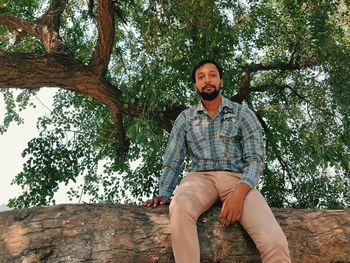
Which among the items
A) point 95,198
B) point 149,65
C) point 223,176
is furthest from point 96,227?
point 95,198

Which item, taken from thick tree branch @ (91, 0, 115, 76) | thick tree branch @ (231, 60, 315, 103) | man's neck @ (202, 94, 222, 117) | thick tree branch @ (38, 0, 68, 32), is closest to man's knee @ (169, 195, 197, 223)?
man's neck @ (202, 94, 222, 117)

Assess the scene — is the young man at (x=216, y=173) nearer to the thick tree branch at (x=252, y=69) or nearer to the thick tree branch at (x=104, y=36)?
the thick tree branch at (x=104, y=36)

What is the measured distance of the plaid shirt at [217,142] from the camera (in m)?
3.55

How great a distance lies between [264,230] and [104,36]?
15.8 feet

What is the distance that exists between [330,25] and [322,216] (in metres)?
5.69

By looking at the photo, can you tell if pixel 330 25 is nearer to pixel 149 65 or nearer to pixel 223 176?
pixel 149 65

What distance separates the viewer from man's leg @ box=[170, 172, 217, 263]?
9.68 feet

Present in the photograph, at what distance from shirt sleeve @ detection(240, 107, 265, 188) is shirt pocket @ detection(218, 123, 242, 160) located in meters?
0.06

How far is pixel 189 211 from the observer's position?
10.2 ft

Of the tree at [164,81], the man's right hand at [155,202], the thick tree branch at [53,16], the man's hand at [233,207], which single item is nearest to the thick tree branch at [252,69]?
the tree at [164,81]

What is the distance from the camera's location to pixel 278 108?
27.6 ft

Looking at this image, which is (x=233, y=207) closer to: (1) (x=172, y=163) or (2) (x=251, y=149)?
(2) (x=251, y=149)

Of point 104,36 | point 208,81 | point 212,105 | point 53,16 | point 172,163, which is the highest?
point 53,16

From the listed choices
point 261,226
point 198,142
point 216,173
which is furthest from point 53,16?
point 261,226
